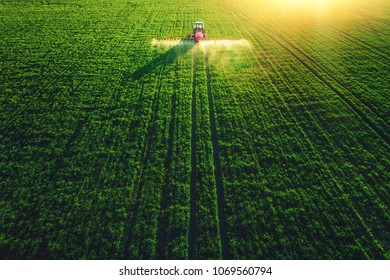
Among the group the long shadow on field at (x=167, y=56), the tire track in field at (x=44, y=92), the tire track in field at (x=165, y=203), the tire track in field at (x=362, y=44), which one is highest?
the tire track in field at (x=362, y=44)

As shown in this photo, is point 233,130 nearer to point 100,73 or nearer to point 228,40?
point 100,73

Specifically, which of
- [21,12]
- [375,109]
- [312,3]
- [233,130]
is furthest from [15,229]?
[312,3]

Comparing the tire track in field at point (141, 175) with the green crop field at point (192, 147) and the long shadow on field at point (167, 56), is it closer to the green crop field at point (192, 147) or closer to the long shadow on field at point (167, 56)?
the green crop field at point (192, 147)

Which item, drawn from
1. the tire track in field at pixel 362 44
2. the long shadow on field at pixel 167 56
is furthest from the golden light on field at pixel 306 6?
the long shadow on field at pixel 167 56

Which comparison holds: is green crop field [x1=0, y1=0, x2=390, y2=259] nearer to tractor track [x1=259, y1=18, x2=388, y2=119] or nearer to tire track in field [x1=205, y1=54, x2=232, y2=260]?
tire track in field [x1=205, y1=54, x2=232, y2=260]

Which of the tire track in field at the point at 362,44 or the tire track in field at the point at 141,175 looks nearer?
the tire track in field at the point at 141,175

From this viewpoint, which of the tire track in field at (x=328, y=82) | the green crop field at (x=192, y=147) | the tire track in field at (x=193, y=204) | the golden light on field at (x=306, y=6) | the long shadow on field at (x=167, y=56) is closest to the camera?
the tire track in field at (x=193, y=204)

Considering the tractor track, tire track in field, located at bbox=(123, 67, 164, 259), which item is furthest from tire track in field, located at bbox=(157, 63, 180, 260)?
the tractor track
